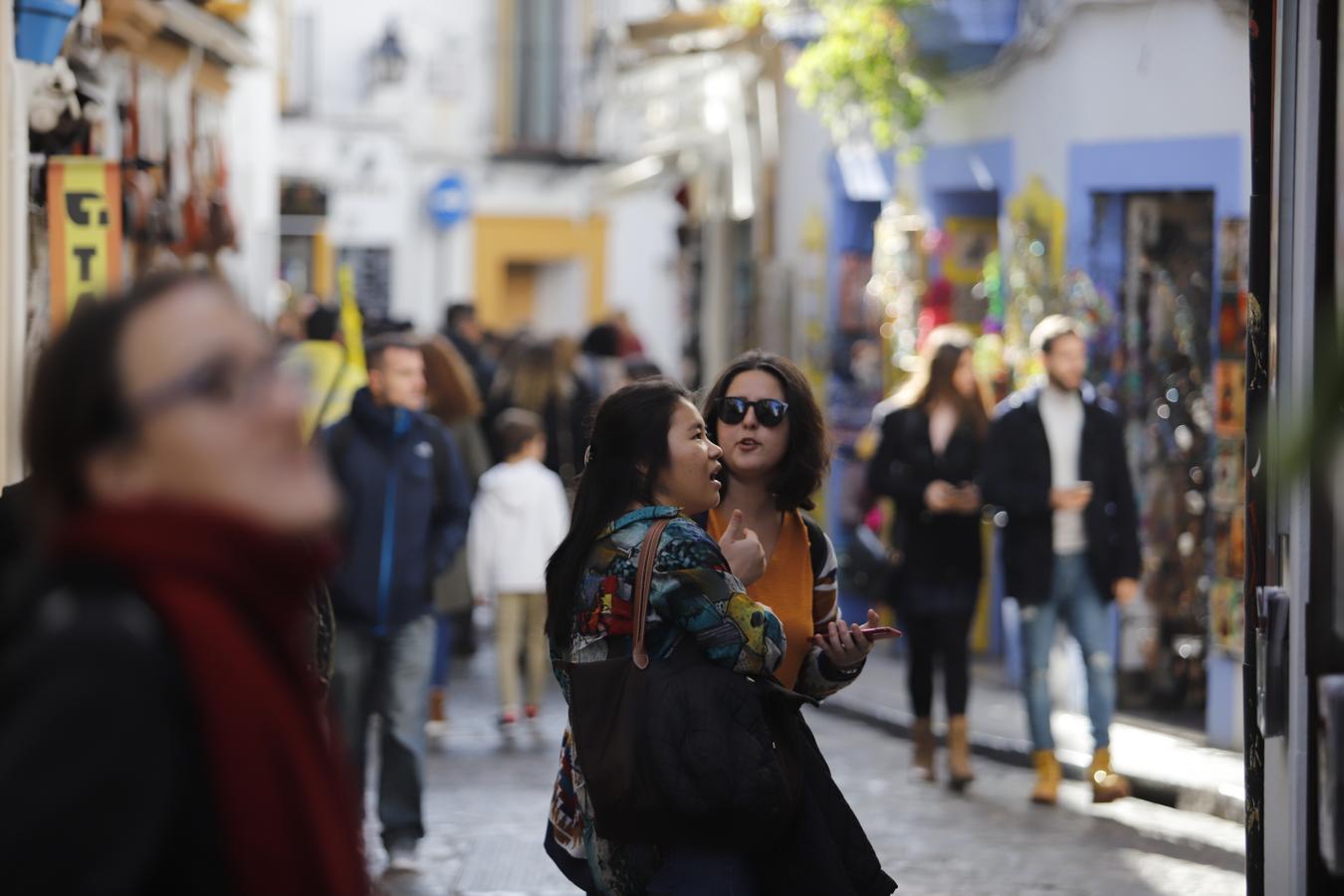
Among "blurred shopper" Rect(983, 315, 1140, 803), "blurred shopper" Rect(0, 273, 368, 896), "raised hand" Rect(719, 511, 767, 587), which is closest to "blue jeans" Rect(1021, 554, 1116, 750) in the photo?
"blurred shopper" Rect(983, 315, 1140, 803)

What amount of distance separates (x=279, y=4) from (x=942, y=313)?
27.3 feet

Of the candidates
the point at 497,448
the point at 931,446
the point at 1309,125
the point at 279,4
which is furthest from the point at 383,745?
the point at 279,4

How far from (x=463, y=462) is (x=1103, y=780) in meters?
4.12

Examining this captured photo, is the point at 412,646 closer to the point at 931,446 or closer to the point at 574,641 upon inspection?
the point at 931,446

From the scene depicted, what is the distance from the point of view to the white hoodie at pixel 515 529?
1188 cm

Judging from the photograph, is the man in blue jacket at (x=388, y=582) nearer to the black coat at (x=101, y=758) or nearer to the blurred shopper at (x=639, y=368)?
the black coat at (x=101, y=758)

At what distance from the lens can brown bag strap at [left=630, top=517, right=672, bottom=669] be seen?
15.2 feet

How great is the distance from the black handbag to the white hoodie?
722 centimetres

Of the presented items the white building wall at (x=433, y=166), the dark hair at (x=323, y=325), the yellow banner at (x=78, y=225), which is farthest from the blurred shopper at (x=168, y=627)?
the white building wall at (x=433, y=166)

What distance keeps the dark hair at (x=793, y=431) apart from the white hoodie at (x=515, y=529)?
6.01 m

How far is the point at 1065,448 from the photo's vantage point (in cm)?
999

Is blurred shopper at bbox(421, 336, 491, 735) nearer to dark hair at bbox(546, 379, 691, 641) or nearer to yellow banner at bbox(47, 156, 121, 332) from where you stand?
yellow banner at bbox(47, 156, 121, 332)

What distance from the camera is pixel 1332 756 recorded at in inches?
138

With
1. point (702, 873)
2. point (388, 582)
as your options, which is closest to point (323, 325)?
point (388, 582)
